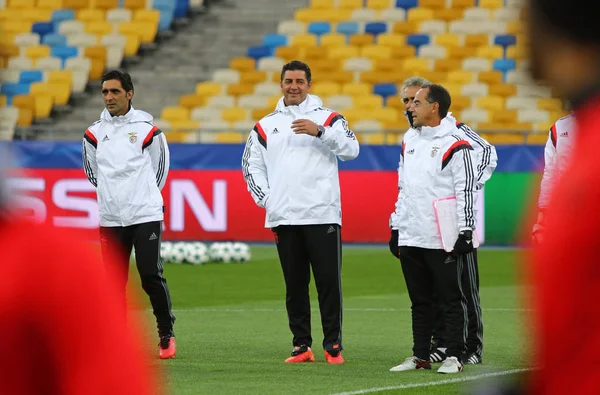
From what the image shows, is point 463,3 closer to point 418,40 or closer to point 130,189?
point 418,40

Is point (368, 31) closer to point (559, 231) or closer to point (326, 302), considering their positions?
point (326, 302)

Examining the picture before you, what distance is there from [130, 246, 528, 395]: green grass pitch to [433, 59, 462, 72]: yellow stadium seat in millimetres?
7699

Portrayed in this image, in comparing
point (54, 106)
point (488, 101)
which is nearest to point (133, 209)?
point (488, 101)

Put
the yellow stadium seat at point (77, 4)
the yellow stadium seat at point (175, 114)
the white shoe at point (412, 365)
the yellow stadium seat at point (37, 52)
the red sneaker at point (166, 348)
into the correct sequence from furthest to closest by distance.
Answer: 1. the yellow stadium seat at point (77, 4)
2. the yellow stadium seat at point (37, 52)
3. the yellow stadium seat at point (175, 114)
4. the red sneaker at point (166, 348)
5. the white shoe at point (412, 365)

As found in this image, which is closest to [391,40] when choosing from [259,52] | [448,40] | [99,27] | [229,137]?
[448,40]

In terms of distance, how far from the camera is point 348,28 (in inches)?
1168

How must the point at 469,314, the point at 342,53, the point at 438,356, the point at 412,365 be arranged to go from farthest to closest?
the point at 342,53, the point at 469,314, the point at 438,356, the point at 412,365

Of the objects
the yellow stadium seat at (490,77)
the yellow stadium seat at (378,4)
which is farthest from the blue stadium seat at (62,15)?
the yellow stadium seat at (490,77)

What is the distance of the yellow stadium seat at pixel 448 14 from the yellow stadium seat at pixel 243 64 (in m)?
4.23

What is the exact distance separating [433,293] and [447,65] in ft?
61.1

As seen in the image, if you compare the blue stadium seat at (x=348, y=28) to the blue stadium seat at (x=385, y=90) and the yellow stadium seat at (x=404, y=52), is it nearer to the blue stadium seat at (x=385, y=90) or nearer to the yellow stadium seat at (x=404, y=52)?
the yellow stadium seat at (x=404, y=52)

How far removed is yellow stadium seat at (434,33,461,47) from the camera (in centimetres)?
2841

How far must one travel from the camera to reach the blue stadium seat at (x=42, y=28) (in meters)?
31.2

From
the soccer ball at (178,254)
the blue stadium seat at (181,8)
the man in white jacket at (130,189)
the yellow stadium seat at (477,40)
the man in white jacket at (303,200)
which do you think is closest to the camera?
the man in white jacket at (303,200)
